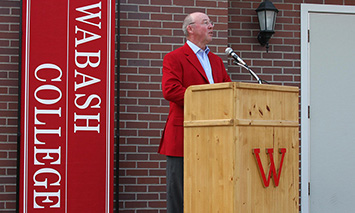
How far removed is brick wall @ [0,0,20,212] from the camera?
5090 millimetres

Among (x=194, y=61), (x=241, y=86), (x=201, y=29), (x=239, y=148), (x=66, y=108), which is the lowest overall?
(x=239, y=148)

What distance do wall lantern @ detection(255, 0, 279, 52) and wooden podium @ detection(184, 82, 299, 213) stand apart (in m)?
2.35

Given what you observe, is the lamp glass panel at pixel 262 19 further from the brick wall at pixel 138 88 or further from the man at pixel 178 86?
the man at pixel 178 86

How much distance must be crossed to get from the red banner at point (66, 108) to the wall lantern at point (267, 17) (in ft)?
5.53

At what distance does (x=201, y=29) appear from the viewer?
12.9 feet

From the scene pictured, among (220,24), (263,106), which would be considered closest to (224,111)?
(263,106)

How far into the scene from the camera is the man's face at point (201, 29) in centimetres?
393

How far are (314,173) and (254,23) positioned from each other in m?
1.75

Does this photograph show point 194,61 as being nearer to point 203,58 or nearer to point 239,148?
point 203,58

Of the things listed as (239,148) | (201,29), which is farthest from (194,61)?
(239,148)

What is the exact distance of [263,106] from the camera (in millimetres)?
3252

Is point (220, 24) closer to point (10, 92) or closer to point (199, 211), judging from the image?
point (10, 92)

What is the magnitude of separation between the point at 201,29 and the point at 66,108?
5.15 feet

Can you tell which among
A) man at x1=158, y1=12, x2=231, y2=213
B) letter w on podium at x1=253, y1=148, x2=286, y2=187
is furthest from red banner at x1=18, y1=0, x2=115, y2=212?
letter w on podium at x1=253, y1=148, x2=286, y2=187
